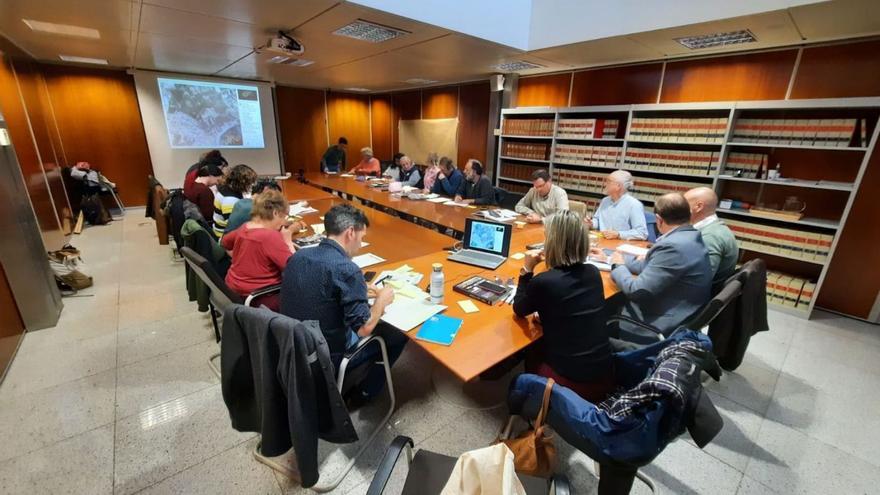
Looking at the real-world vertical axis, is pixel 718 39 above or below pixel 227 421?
above

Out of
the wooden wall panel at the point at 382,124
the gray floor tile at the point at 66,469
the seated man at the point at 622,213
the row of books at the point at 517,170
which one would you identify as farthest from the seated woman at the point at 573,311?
the wooden wall panel at the point at 382,124

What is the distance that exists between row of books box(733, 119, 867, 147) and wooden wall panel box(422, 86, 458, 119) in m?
4.92

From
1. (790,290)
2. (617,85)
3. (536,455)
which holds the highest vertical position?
(617,85)

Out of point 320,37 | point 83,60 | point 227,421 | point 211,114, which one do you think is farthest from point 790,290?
point 83,60

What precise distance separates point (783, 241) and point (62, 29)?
7.80 meters

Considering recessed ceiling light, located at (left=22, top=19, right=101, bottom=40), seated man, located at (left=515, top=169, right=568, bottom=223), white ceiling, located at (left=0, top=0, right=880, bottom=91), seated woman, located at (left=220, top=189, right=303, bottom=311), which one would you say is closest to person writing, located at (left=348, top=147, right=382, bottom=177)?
white ceiling, located at (left=0, top=0, right=880, bottom=91)

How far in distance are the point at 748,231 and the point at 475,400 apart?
358cm

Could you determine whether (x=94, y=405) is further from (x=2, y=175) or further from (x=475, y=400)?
(x=475, y=400)

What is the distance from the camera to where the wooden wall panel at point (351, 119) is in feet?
29.0

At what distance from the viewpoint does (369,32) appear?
3.66m

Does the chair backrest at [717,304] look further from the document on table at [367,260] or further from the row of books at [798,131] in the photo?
the row of books at [798,131]

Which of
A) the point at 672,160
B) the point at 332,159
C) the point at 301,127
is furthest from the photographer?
the point at 301,127

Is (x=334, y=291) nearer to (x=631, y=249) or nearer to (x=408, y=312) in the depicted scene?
(x=408, y=312)

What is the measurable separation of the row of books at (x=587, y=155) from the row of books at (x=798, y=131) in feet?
4.13
